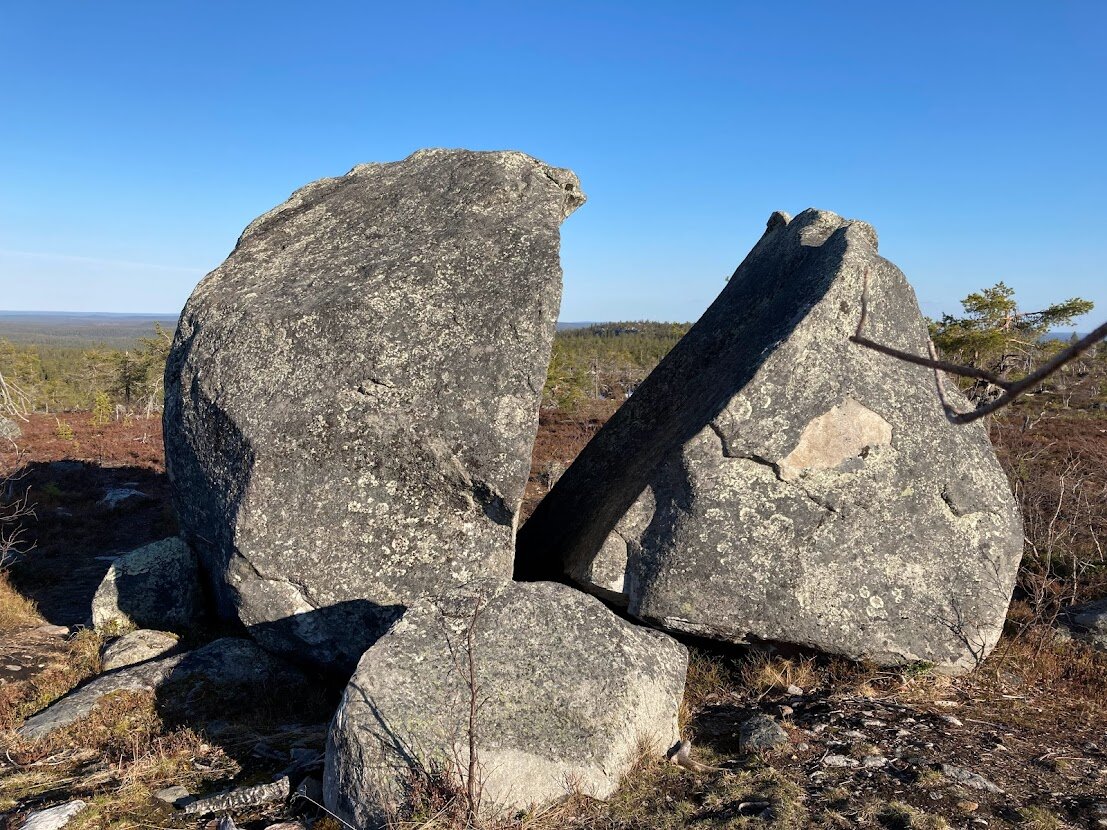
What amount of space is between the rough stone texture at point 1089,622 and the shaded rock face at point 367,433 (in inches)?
254

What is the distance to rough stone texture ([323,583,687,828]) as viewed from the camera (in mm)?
5016

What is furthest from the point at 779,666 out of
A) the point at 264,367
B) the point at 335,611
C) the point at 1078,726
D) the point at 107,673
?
the point at 107,673

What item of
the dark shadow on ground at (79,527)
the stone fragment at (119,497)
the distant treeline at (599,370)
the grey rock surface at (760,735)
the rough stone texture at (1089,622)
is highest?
the distant treeline at (599,370)

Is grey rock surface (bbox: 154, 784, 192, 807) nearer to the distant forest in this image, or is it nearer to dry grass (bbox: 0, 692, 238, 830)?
dry grass (bbox: 0, 692, 238, 830)

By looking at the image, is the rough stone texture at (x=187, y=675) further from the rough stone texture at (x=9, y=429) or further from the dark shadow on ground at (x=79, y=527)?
the rough stone texture at (x=9, y=429)

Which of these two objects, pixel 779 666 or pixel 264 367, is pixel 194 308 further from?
pixel 779 666

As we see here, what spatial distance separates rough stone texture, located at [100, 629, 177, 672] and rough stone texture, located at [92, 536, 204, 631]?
0.98 ft

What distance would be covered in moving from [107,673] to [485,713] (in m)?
5.12

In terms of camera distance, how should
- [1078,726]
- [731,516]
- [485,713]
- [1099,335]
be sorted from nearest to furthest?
1. [1099,335]
2. [485,713]
3. [1078,726]
4. [731,516]

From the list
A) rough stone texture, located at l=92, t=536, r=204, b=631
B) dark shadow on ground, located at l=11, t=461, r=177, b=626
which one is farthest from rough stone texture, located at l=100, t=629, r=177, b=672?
dark shadow on ground, located at l=11, t=461, r=177, b=626

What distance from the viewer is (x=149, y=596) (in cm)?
895

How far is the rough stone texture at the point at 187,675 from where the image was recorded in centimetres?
701

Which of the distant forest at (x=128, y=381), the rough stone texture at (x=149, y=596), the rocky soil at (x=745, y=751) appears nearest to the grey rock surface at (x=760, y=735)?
the rocky soil at (x=745, y=751)

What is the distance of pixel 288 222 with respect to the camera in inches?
387
